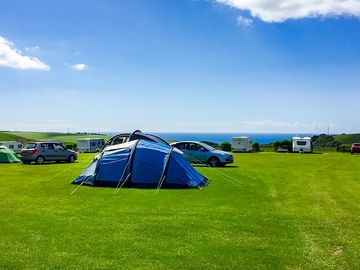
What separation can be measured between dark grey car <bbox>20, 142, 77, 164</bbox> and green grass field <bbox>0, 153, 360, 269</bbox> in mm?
16256

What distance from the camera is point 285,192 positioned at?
17.4 m

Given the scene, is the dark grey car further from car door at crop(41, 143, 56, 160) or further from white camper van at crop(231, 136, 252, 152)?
white camper van at crop(231, 136, 252, 152)

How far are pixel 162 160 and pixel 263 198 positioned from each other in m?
4.91

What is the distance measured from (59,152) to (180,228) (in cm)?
2668

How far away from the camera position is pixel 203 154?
30688 millimetres

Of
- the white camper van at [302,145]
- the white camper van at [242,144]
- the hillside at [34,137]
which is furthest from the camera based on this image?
the hillside at [34,137]

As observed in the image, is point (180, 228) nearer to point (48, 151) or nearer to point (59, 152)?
point (48, 151)

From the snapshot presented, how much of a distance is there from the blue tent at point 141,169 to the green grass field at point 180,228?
925mm

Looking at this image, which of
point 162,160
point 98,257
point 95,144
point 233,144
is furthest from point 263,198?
point 95,144

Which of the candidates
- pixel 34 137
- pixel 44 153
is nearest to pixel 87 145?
pixel 44 153

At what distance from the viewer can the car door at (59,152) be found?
35.5m

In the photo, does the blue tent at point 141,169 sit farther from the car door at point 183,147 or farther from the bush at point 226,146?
the bush at point 226,146

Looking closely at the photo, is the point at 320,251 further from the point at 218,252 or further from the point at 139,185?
the point at 139,185

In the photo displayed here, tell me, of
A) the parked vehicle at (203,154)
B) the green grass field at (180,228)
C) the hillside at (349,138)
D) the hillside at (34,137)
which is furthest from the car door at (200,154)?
the hillside at (349,138)
